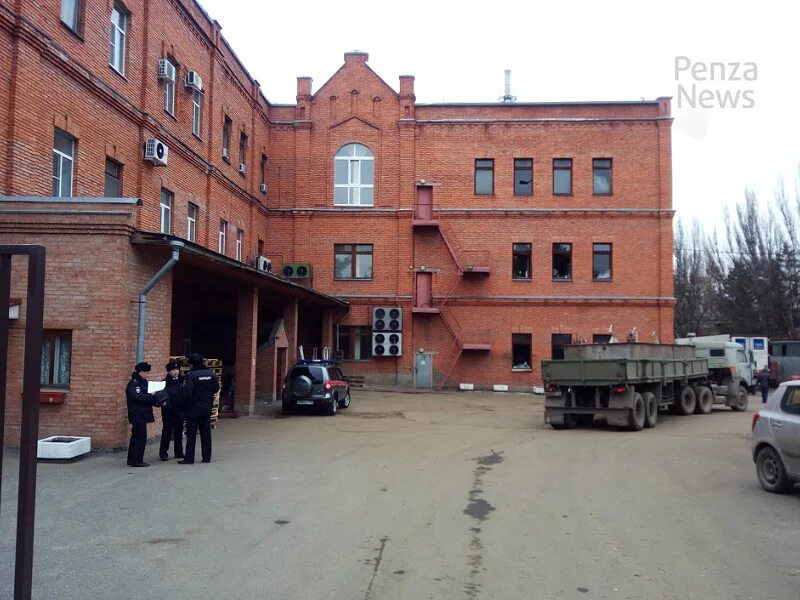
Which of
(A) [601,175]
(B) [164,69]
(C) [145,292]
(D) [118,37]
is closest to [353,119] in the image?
(A) [601,175]

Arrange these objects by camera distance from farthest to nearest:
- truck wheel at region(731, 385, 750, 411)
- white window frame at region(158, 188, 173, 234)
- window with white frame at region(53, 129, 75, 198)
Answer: truck wheel at region(731, 385, 750, 411)
white window frame at region(158, 188, 173, 234)
window with white frame at region(53, 129, 75, 198)

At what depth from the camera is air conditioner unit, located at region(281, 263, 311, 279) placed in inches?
1236

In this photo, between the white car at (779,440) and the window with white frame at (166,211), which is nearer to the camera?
the white car at (779,440)

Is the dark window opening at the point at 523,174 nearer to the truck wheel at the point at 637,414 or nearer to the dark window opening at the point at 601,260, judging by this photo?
the dark window opening at the point at 601,260

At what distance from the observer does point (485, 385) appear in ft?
102

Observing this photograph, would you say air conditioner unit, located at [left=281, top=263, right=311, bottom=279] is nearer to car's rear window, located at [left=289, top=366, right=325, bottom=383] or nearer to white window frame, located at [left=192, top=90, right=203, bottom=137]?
white window frame, located at [left=192, top=90, right=203, bottom=137]

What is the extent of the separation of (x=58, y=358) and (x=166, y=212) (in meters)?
9.57

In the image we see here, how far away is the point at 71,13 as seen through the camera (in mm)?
15484

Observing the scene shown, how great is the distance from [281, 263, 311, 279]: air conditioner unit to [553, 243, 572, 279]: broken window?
37.9 feet

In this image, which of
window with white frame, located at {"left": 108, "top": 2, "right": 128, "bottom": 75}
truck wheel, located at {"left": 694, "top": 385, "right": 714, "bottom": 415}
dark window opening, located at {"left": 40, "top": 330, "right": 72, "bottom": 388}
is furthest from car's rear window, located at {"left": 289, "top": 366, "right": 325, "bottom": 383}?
truck wheel, located at {"left": 694, "top": 385, "right": 714, "bottom": 415}

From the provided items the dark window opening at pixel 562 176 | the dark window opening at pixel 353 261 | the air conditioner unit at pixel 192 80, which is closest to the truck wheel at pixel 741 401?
the dark window opening at pixel 562 176

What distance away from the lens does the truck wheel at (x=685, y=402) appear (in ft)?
70.9

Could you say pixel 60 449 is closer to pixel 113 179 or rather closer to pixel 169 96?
pixel 113 179

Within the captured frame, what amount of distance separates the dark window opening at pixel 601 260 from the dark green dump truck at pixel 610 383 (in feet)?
38.3
